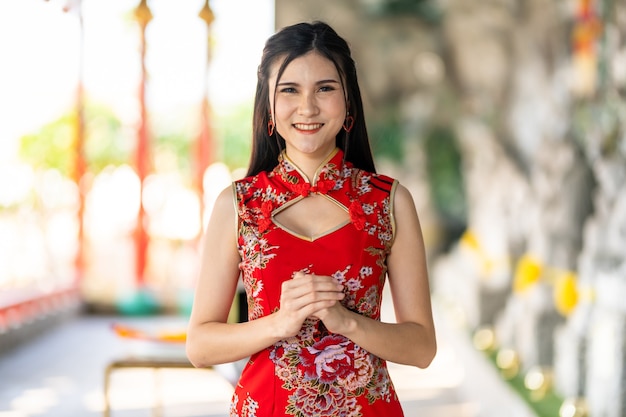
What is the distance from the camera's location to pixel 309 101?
1154 mm

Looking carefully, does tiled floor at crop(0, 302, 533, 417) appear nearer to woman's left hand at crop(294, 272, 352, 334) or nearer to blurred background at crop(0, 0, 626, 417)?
blurred background at crop(0, 0, 626, 417)

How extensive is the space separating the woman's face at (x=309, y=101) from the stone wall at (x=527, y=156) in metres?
0.36

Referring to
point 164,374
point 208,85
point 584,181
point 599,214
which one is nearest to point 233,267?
point 599,214

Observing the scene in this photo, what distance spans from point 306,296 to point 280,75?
0.30 m

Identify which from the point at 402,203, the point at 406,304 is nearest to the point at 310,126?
the point at 402,203

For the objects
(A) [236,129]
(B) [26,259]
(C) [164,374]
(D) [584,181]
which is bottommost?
(C) [164,374]

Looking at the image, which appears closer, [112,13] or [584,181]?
[584,181]

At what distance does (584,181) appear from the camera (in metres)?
3.89

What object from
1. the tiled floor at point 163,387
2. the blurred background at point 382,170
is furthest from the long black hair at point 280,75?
the tiled floor at point 163,387

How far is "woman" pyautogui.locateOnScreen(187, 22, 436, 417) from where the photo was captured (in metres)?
1.15

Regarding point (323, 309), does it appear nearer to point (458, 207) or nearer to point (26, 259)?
point (26, 259)

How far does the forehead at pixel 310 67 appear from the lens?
1.16 meters

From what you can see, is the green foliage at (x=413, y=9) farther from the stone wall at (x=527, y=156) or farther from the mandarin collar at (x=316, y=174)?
the mandarin collar at (x=316, y=174)

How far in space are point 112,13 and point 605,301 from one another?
6.23 metres
